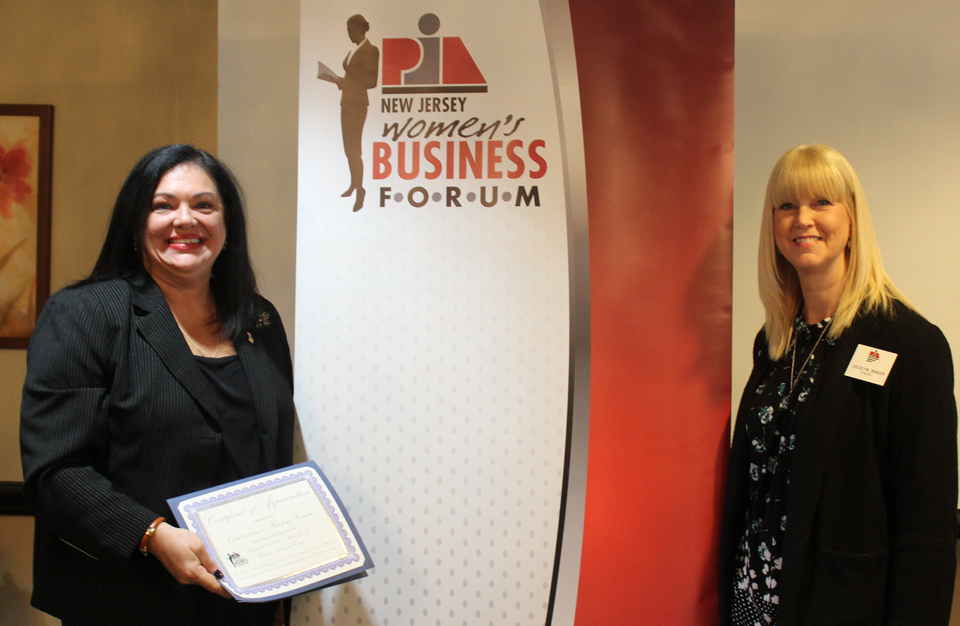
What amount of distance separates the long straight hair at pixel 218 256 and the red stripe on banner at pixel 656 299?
993 mm

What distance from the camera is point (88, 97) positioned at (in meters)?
2.65

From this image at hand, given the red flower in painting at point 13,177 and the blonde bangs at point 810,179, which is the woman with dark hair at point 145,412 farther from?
the red flower in painting at point 13,177

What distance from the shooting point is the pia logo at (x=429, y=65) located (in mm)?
1631

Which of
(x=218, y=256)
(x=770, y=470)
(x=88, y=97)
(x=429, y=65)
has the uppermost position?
(x=88, y=97)

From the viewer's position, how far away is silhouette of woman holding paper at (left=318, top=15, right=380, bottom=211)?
5.42 ft

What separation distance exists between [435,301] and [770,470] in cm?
98

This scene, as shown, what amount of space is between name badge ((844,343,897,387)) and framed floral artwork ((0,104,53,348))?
3.10 m

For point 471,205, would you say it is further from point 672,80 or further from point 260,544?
point 260,544

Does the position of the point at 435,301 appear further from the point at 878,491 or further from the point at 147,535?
the point at 878,491

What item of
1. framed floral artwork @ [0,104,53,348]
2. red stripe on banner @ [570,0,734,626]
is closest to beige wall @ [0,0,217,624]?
framed floral artwork @ [0,104,53,348]

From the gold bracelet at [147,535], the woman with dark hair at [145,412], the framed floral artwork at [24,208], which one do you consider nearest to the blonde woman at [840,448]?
the woman with dark hair at [145,412]

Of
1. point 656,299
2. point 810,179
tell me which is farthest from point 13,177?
point 810,179

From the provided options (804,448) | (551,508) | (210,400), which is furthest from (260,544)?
(804,448)

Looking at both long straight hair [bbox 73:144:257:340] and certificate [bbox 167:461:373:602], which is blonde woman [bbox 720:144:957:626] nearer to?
certificate [bbox 167:461:373:602]
